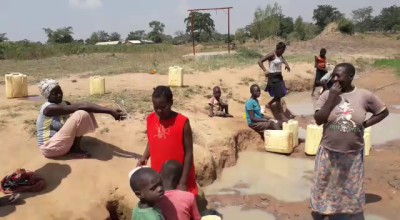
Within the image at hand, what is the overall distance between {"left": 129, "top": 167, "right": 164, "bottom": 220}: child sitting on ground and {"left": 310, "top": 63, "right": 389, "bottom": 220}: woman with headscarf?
1613 millimetres

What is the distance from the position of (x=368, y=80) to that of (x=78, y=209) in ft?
46.3

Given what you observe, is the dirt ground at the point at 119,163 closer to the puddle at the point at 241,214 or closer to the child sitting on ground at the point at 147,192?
the puddle at the point at 241,214

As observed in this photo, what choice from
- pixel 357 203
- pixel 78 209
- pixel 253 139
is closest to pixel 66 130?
pixel 78 209

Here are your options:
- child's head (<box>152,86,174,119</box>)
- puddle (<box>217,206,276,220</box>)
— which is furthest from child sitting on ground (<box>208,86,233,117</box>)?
child's head (<box>152,86,174,119</box>)

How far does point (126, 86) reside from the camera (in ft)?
31.9

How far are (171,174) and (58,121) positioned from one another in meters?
2.17

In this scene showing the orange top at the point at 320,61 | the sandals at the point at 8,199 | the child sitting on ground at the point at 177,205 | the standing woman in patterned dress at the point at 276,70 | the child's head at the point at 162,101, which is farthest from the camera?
the orange top at the point at 320,61

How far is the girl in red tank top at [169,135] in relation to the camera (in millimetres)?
2887

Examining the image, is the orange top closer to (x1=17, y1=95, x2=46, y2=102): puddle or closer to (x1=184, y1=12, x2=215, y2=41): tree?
(x1=17, y1=95, x2=46, y2=102): puddle

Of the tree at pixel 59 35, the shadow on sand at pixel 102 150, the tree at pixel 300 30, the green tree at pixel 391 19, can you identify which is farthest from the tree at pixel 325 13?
the shadow on sand at pixel 102 150

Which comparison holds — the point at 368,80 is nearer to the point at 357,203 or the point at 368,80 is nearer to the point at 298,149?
the point at 298,149

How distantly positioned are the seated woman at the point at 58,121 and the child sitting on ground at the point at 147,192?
1952 mm

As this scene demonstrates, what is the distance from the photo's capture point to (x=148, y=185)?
222cm

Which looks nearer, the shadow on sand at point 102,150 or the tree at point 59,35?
the shadow on sand at point 102,150
